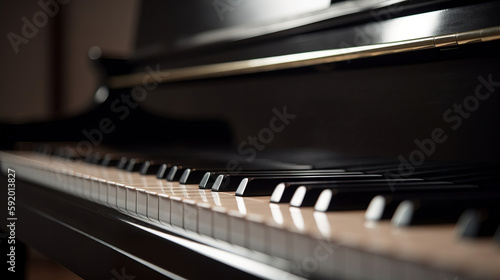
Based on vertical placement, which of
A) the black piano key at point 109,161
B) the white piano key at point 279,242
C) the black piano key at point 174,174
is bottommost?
the white piano key at point 279,242

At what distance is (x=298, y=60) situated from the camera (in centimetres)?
125

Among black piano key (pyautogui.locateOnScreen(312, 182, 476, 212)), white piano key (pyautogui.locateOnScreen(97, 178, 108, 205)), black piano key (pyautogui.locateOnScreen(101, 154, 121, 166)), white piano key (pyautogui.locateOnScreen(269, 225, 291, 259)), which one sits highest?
black piano key (pyautogui.locateOnScreen(101, 154, 121, 166))

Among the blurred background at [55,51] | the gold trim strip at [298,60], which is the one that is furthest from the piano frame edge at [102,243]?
the blurred background at [55,51]

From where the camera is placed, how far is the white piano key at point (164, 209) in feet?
2.60

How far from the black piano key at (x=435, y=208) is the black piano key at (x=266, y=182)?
0.76 ft

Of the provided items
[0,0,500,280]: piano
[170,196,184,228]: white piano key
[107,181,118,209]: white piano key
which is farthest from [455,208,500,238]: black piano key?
[107,181,118,209]: white piano key

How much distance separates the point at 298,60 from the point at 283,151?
0.24m

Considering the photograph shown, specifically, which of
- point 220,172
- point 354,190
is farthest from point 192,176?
point 354,190

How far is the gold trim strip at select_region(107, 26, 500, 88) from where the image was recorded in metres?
0.87

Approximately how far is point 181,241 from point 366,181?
0.27m

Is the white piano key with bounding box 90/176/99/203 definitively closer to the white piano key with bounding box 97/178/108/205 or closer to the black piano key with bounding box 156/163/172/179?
the white piano key with bounding box 97/178/108/205

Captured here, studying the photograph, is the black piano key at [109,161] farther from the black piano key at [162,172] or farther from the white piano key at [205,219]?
the white piano key at [205,219]

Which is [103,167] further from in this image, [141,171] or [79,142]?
[79,142]

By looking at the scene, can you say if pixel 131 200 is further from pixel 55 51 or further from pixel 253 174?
pixel 55 51
